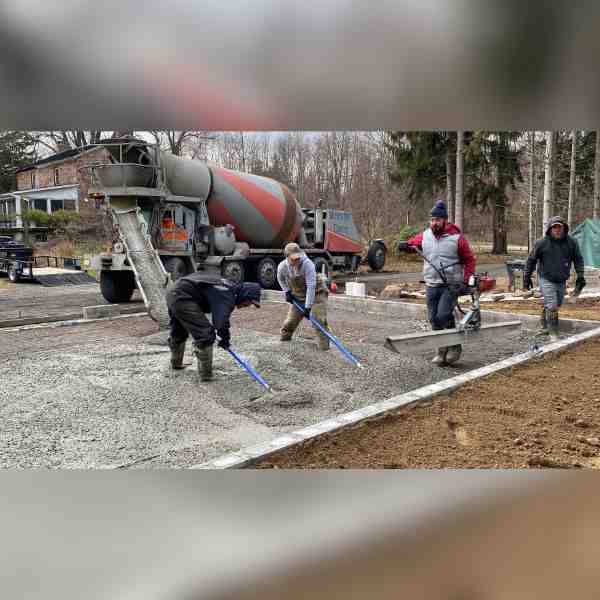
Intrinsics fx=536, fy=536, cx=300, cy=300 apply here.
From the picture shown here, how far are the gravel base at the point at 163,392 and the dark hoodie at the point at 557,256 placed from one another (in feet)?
2.99

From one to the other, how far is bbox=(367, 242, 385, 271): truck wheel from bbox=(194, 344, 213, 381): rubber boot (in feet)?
38.6

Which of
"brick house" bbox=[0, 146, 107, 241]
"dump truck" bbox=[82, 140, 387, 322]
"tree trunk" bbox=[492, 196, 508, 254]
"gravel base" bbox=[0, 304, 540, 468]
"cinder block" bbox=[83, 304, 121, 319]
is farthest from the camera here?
"brick house" bbox=[0, 146, 107, 241]

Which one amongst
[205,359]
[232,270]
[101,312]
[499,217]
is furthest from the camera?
[499,217]

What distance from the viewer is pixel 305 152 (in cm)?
912

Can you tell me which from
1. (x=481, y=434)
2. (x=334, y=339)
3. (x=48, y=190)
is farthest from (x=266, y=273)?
(x=48, y=190)

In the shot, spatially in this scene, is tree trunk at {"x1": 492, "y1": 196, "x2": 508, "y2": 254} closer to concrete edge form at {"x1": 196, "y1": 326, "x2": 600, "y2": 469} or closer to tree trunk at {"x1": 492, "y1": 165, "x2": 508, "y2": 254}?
tree trunk at {"x1": 492, "y1": 165, "x2": 508, "y2": 254}

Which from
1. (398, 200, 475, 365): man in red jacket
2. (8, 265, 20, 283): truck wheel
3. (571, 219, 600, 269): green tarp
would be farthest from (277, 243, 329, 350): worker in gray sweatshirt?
(8, 265, 20, 283): truck wheel

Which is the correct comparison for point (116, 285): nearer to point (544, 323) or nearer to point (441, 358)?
point (441, 358)

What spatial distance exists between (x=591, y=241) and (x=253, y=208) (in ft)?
26.3

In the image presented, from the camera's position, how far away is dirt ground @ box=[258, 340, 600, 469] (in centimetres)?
298

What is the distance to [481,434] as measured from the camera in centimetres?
336
